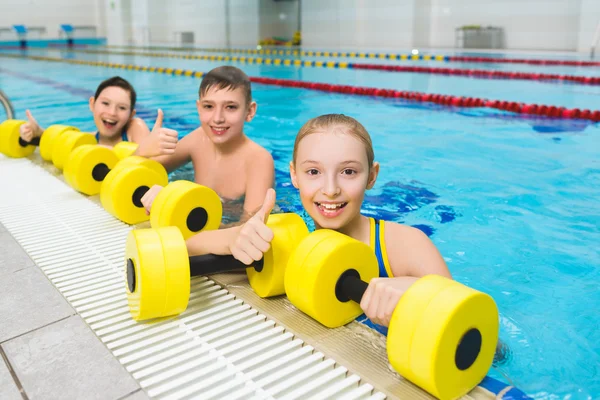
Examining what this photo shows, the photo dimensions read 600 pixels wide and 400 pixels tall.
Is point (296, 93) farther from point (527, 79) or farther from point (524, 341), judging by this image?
point (524, 341)

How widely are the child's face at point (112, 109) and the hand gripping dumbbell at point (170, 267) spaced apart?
2447 millimetres

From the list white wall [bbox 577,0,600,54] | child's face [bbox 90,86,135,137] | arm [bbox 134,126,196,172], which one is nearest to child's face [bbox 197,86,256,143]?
arm [bbox 134,126,196,172]

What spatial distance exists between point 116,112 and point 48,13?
30.3 metres

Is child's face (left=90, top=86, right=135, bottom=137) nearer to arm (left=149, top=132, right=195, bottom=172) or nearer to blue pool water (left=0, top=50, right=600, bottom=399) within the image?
blue pool water (left=0, top=50, right=600, bottom=399)

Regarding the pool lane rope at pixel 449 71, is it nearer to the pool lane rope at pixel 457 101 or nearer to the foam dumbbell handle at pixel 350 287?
the pool lane rope at pixel 457 101

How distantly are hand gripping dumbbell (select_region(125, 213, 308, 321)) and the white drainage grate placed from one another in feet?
0.29

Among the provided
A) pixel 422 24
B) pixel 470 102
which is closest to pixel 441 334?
pixel 470 102

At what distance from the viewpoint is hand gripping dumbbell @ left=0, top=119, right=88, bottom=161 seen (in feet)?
14.9

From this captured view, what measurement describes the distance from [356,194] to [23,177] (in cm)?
313

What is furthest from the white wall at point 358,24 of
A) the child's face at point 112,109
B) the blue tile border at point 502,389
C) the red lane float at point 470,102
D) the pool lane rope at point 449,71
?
the blue tile border at point 502,389

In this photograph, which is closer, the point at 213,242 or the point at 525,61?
the point at 213,242

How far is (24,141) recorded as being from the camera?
479 centimetres

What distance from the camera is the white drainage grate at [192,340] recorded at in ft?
5.34

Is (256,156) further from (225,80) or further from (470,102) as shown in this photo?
(470,102)
